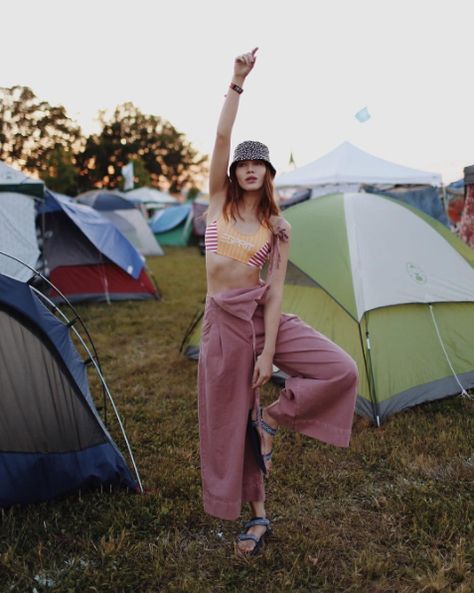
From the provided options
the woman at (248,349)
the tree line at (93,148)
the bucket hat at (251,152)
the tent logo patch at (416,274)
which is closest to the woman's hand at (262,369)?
the woman at (248,349)

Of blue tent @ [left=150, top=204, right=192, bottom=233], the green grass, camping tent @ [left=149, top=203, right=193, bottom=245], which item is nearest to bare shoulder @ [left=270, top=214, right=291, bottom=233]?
the green grass

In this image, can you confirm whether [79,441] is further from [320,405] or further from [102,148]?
[102,148]

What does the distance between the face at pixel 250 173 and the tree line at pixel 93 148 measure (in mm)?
27104

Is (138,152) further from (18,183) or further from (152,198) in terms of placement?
(18,183)

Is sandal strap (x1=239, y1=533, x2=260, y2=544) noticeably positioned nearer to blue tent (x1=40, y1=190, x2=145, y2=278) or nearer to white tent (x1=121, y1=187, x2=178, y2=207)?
blue tent (x1=40, y1=190, x2=145, y2=278)

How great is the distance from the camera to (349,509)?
281cm

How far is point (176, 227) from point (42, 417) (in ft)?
61.0

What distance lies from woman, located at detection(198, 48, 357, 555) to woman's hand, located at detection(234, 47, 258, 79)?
111 millimetres

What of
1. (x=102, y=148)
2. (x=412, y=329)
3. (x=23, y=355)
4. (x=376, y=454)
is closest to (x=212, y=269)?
(x=23, y=355)

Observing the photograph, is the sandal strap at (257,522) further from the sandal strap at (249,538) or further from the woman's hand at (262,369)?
the woman's hand at (262,369)

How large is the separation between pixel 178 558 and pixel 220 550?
0.66 ft

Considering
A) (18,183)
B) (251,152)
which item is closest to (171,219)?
(18,183)

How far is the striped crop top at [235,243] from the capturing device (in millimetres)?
2268

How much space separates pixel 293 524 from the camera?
2648mm
